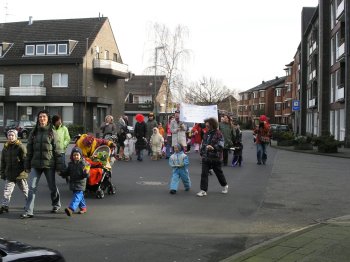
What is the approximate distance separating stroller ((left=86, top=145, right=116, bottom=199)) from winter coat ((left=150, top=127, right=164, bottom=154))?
8726mm

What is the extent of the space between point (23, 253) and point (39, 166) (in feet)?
16.0

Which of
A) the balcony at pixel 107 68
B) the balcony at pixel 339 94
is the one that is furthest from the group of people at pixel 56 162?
the balcony at pixel 107 68

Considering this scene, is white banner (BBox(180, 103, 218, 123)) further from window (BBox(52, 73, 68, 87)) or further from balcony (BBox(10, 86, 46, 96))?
balcony (BBox(10, 86, 46, 96))

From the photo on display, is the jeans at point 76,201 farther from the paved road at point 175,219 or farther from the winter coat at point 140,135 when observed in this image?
the winter coat at point 140,135

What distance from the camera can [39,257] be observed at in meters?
3.51

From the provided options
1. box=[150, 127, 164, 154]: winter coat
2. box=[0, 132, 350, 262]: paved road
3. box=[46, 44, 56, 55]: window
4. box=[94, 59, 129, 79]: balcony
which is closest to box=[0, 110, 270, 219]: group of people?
box=[0, 132, 350, 262]: paved road

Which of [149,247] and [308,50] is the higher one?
[308,50]

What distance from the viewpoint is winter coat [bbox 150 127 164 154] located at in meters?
19.5

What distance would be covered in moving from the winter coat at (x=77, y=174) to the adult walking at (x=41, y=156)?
0.20m

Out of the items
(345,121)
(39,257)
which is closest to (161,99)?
(345,121)

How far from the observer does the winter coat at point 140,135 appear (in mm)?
18906

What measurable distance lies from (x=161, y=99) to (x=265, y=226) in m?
74.3

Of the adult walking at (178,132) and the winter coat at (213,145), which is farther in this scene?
the adult walking at (178,132)

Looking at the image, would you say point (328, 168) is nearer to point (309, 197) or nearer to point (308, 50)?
point (309, 197)
